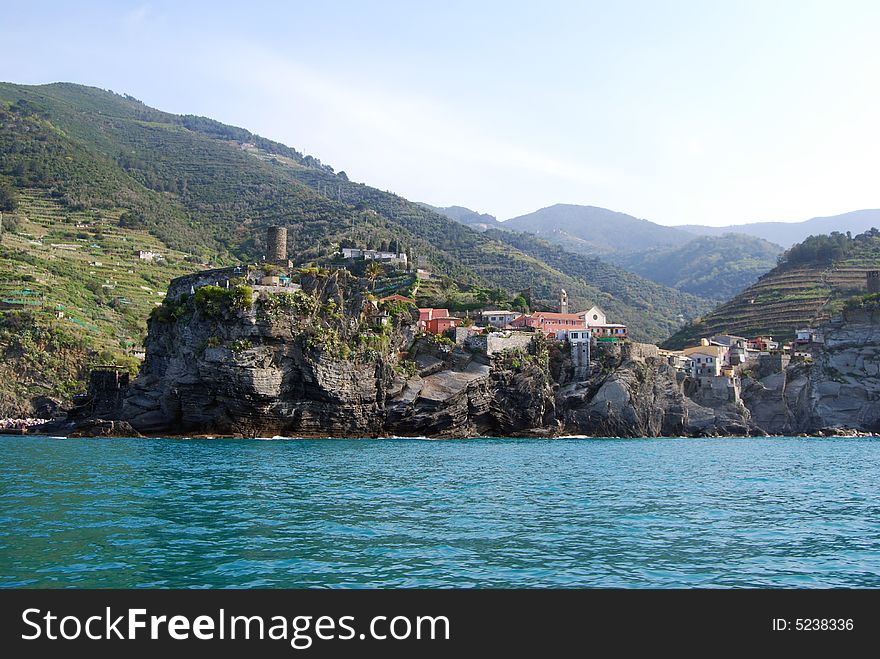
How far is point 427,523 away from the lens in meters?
22.5

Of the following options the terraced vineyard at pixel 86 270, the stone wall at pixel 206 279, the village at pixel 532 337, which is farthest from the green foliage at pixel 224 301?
the terraced vineyard at pixel 86 270

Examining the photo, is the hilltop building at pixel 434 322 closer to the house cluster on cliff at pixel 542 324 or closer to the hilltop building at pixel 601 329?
the house cluster on cliff at pixel 542 324

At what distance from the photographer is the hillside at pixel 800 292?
383 feet

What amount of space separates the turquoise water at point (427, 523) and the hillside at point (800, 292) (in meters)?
80.9

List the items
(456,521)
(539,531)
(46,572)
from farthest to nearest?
1. (456,521)
2. (539,531)
3. (46,572)

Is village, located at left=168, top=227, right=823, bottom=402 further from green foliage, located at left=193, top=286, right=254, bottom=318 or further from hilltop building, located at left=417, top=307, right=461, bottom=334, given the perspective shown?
green foliage, located at left=193, top=286, right=254, bottom=318

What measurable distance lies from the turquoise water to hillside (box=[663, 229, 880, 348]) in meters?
80.9

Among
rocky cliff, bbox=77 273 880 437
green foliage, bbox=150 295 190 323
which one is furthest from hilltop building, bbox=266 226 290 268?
green foliage, bbox=150 295 190 323

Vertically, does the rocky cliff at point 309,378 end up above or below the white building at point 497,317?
below

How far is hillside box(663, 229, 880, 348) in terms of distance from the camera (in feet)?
383
